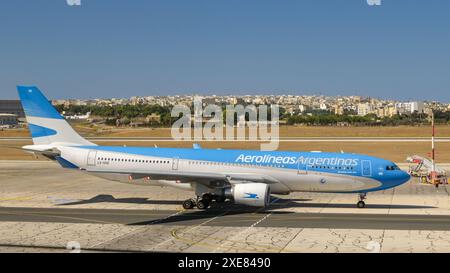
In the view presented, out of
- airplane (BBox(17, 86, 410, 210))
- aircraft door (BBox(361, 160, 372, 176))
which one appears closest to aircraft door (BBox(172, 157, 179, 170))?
airplane (BBox(17, 86, 410, 210))

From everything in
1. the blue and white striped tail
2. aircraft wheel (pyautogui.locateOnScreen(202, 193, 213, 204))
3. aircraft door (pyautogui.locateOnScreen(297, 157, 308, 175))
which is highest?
the blue and white striped tail

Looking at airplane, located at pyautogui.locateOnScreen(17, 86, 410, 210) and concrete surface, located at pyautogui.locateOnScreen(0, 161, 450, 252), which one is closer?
concrete surface, located at pyautogui.locateOnScreen(0, 161, 450, 252)

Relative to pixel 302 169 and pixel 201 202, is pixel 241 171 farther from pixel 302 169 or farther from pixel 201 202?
pixel 302 169

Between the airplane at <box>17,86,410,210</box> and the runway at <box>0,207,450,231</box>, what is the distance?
1.43 meters

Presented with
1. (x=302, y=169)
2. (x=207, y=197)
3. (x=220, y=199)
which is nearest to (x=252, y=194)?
(x=207, y=197)

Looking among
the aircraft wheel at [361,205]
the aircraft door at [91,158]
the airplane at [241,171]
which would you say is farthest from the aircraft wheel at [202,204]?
the aircraft wheel at [361,205]

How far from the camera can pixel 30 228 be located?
2911 centimetres

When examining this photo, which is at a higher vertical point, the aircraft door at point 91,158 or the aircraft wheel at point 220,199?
the aircraft door at point 91,158

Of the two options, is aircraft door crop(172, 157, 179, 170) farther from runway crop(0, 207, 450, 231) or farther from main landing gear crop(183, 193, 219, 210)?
runway crop(0, 207, 450, 231)

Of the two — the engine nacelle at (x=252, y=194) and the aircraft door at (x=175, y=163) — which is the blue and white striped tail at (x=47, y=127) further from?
the engine nacelle at (x=252, y=194)

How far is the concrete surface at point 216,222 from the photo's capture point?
2475 centimetres

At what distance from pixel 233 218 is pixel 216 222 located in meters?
1.66

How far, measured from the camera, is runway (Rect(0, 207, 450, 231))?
29.8m

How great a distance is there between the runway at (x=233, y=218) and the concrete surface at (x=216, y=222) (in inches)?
2.2
